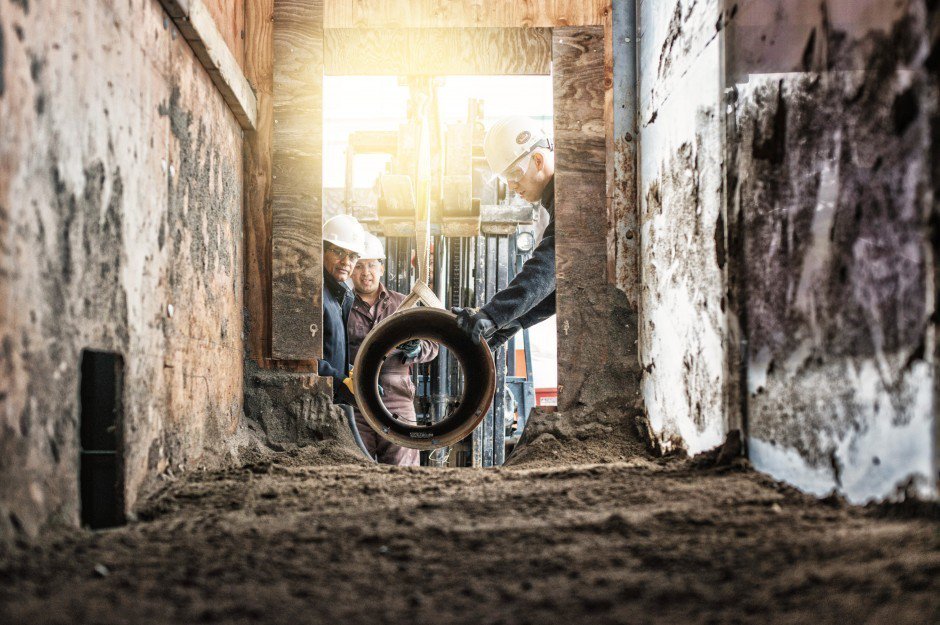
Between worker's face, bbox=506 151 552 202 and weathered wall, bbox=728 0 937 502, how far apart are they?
1.89 meters

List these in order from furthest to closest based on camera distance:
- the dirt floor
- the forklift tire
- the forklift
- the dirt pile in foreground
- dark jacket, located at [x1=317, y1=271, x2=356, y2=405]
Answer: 1. the forklift
2. dark jacket, located at [x1=317, y1=271, x2=356, y2=405]
3. the forklift tire
4. the dirt pile in foreground
5. the dirt floor

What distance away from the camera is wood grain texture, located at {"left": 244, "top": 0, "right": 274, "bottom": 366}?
11.3ft

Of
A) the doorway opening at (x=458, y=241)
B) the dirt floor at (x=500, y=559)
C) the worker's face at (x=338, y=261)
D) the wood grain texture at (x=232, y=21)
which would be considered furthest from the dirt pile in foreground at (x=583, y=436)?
the worker's face at (x=338, y=261)

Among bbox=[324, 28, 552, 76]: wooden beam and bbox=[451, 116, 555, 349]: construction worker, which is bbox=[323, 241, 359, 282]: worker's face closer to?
bbox=[451, 116, 555, 349]: construction worker

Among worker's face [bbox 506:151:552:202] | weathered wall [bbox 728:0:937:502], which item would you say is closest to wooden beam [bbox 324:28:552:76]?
worker's face [bbox 506:151:552:202]

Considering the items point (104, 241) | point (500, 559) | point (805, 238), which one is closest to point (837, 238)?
point (805, 238)

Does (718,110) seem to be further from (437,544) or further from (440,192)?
(440,192)

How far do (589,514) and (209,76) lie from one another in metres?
2.07

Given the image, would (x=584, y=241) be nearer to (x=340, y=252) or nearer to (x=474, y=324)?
(x=474, y=324)

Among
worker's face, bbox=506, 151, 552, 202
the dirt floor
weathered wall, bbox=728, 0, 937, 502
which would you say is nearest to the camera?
the dirt floor

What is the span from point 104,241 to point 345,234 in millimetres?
3972

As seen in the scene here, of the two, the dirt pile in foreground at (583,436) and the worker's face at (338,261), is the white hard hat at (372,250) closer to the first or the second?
the worker's face at (338,261)

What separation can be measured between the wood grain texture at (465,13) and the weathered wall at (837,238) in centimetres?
143

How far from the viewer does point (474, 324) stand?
3533 mm
